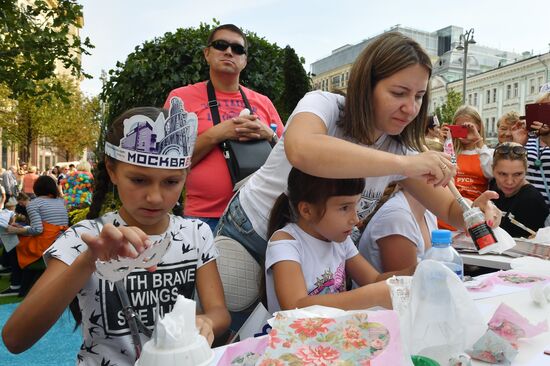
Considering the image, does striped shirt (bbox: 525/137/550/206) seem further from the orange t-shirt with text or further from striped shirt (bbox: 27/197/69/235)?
striped shirt (bbox: 27/197/69/235)

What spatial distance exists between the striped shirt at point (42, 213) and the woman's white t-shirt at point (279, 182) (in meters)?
4.80

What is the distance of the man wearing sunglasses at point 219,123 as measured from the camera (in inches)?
92.0

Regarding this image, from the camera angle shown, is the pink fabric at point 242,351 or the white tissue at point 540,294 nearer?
the pink fabric at point 242,351

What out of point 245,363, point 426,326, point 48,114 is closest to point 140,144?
point 245,363

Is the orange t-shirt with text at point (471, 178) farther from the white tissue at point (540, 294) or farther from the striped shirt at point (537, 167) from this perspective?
the white tissue at point (540, 294)

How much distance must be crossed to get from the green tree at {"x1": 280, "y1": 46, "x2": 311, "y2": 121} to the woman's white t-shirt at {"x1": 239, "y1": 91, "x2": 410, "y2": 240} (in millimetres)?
4594

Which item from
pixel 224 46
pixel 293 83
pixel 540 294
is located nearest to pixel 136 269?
pixel 540 294

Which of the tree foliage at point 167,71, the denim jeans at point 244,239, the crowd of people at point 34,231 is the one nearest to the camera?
the denim jeans at point 244,239

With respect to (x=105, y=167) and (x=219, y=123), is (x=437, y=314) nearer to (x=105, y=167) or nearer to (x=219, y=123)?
(x=105, y=167)

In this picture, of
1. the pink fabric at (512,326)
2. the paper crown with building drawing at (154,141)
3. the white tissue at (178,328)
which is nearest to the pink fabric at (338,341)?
the white tissue at (178,328)

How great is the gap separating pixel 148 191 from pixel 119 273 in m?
0.46

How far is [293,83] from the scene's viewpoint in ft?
22.9

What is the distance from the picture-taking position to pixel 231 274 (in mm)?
1764

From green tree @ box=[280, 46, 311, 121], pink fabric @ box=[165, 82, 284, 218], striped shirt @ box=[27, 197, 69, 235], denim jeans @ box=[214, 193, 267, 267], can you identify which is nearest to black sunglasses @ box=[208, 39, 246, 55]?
pink fabric @ box=[165, 82, 284, 218]
